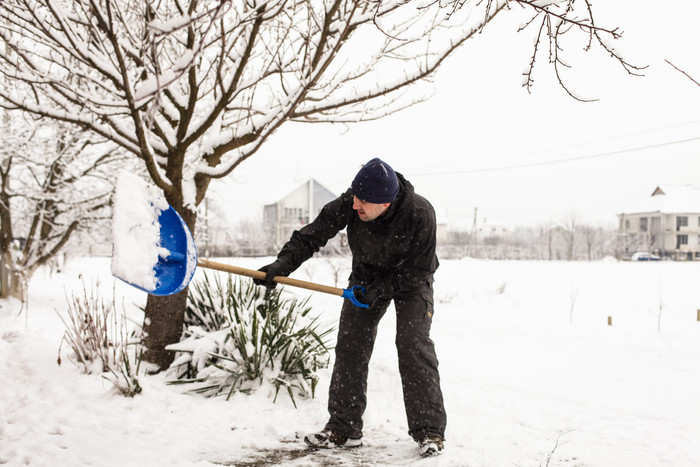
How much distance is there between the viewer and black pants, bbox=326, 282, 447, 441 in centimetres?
292

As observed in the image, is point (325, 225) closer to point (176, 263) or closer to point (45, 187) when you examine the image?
point (176, 263)

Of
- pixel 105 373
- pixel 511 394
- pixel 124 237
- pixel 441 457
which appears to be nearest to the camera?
pixel 124 237

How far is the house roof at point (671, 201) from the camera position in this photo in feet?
184

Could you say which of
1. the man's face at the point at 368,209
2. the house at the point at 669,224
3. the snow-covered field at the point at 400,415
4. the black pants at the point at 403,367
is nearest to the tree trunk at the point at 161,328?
the snow-covered field at the point at 400,415

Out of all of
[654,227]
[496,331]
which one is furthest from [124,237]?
[654,227]

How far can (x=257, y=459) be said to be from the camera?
2734 mm

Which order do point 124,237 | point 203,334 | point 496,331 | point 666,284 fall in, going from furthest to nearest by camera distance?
point 666,284 → point 496,331 → point 203,334 → point 124,237

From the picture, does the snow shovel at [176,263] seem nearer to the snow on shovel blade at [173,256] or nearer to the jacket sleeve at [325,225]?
the snow on shovel blade at [173,256]

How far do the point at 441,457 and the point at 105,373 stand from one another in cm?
247

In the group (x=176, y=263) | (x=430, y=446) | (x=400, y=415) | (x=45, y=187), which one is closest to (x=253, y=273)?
(x=176, y=263)

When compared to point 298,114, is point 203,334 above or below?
below

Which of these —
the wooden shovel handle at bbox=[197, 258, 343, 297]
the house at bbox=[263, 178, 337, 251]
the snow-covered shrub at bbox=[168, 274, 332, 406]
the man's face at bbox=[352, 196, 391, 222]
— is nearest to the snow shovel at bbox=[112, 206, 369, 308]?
the wooden shovel handle at bbox=[197, 258, 343, 297]

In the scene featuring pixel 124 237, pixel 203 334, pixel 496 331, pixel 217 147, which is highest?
pixel 217 147

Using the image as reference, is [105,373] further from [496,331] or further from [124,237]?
[496,331]
